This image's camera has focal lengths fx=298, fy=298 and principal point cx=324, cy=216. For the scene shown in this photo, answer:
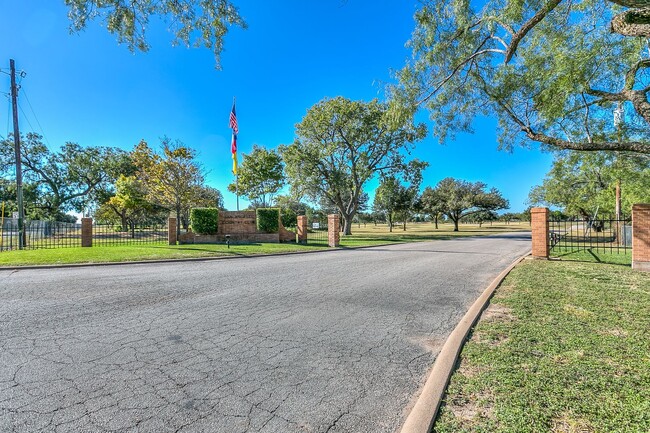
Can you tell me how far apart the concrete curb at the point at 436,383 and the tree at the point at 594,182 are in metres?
13.8

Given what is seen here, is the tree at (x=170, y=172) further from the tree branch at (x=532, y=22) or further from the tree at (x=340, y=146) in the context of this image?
the tree branch at (x=532, y=22)

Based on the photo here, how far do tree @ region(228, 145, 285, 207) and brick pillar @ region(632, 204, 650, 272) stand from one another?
3106cm

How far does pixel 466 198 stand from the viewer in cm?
3962

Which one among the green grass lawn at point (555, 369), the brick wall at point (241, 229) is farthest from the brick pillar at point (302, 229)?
the green grass lawn at point (555, 369)

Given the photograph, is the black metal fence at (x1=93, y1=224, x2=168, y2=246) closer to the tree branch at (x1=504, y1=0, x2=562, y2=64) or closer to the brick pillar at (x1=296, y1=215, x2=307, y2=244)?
the brick pillar at (x1=296, y1=215, x2=307, y2=244)

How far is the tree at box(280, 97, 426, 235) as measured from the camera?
93.5 feet

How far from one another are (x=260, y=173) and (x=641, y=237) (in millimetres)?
31700

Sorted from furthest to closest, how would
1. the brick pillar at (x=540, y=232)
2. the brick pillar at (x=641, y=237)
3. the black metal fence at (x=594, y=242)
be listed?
the black metal fence at (x=594, y=242), the brick pillar at (x=540, y=232), the brick pillar at (x=641, y=237)

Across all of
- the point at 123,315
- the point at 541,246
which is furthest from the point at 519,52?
the point at 123,315

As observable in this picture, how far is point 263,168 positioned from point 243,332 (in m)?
32.2

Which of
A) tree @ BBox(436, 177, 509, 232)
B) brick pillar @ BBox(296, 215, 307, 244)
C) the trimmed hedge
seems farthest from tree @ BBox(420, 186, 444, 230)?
the trimmed hedge

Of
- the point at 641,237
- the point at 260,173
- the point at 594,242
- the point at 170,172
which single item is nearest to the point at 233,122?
the point at 170,172

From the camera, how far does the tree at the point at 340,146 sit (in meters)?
28.5

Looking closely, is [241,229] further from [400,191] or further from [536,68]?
[400,191]
